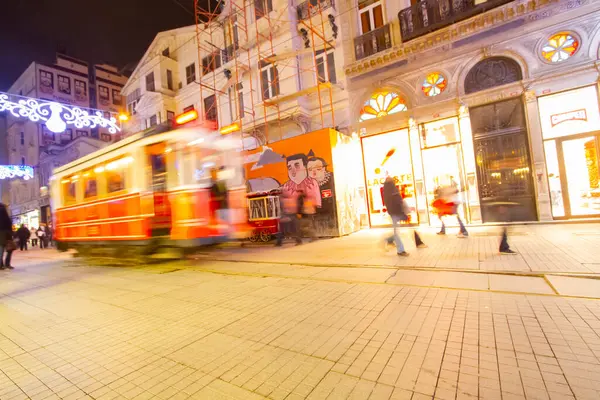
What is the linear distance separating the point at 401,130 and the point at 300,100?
210 inches

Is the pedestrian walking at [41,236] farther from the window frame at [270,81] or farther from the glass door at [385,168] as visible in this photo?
the glass door at [385,168]

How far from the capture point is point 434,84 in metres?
→ 12.4

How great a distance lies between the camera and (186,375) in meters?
2.74

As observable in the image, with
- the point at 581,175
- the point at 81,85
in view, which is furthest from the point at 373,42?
the point at 81,85

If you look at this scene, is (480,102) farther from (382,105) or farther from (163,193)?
(163,193)

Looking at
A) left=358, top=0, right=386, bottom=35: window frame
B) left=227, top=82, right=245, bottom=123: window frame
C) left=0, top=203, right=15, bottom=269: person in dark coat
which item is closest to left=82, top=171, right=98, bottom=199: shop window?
left=0, top=203, right=15, bottom=269: person in dark coat

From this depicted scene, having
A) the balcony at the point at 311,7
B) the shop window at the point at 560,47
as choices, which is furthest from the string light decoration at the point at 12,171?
the shop window at the point at 560,47

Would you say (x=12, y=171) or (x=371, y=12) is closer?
(x=371, y=12)

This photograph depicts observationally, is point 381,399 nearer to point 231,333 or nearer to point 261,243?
point 231,333

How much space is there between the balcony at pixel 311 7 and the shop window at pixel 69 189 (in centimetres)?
1280

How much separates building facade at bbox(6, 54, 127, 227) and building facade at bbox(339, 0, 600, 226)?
3078cm

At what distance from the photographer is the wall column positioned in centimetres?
1040

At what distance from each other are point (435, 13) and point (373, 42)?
271 cm

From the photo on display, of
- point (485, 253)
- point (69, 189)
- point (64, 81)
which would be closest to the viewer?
point (485, 253)
